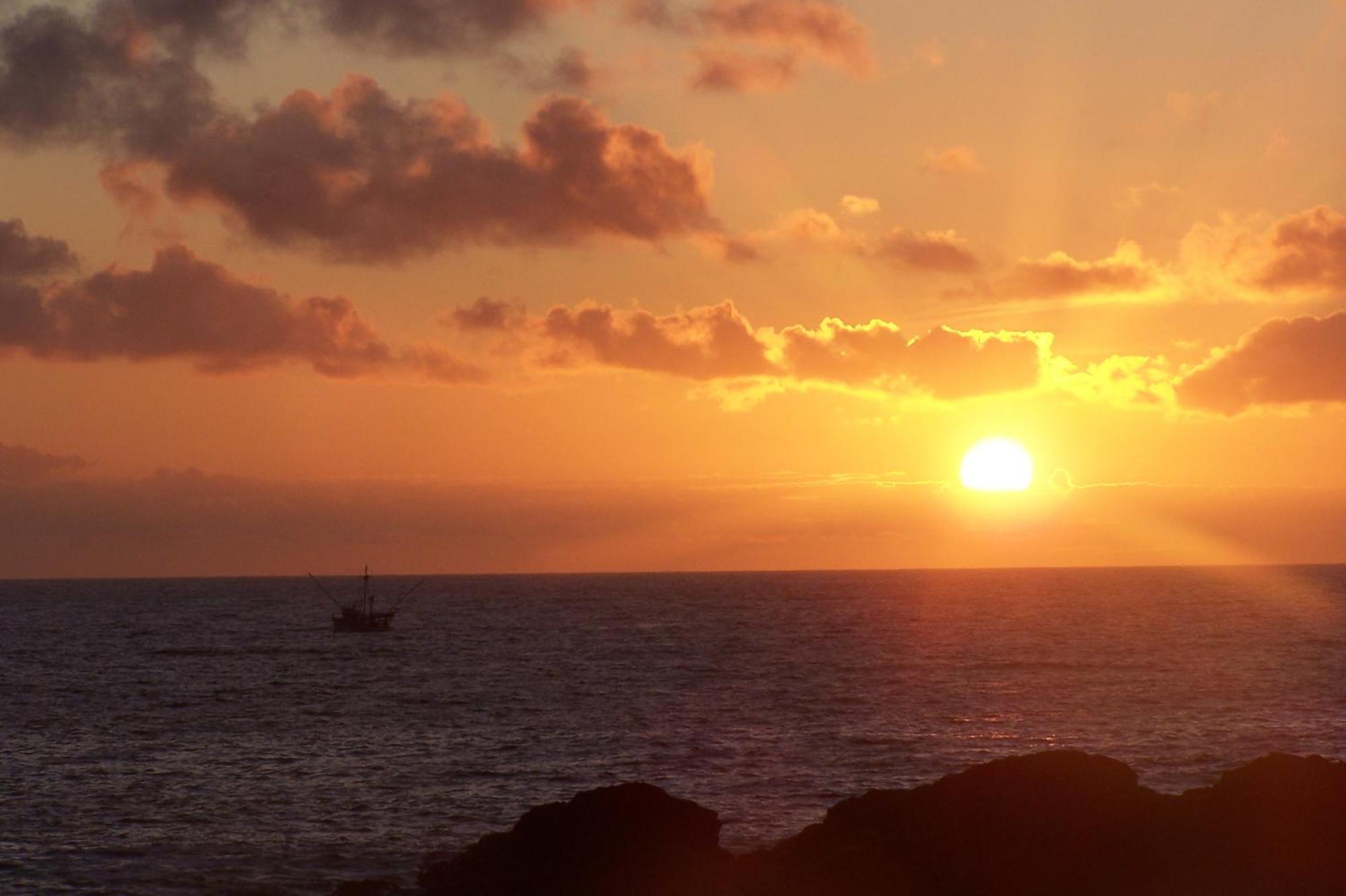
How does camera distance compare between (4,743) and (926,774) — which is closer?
(926,774)

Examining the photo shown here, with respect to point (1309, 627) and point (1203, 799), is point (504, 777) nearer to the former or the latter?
point (1203, 799)

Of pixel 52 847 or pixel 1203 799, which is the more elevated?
pixel 1203 799

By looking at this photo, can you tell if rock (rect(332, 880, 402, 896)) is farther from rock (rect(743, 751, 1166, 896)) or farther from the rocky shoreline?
rock (rect(743, 751, 1166, 896))

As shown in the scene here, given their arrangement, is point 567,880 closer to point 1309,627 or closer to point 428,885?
point 428,885

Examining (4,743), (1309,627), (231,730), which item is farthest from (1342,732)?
(1309,627)

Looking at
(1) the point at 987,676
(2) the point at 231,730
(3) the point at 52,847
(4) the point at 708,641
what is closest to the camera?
(3) the point at 52,847

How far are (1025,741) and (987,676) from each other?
35.6 metres

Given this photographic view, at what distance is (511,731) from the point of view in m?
73.4

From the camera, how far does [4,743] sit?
70438 millimetres

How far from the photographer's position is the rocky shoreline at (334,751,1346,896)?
111 feet

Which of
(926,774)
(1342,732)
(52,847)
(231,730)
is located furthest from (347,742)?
(1342,732)

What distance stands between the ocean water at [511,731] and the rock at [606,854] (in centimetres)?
708

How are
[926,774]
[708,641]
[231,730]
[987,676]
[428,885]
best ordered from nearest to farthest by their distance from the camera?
[428,885] → [926,774] → [231,730] → [987,676] → [708,641]

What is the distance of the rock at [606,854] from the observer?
35.5m
